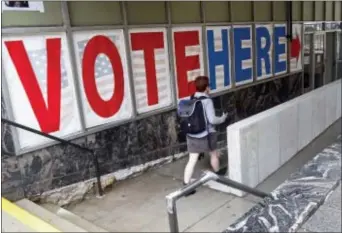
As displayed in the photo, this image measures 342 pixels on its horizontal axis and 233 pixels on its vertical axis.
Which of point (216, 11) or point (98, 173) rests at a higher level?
point (216, 11)

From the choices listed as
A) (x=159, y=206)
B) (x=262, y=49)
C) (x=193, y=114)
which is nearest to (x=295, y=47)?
(x=262, y=49)

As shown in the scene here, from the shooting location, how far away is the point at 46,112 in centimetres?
423

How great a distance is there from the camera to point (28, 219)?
127 inches

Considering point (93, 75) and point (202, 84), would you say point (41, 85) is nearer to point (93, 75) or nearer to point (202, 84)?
point (93, 75)

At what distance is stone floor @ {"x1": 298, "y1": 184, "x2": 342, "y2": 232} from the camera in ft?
6.46

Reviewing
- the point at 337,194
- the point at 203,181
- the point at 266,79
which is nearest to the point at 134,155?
the point at 203,181

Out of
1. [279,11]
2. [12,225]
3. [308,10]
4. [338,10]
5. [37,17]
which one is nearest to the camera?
[12,225]

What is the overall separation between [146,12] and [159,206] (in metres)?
2.98

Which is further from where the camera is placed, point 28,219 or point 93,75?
point 93,75

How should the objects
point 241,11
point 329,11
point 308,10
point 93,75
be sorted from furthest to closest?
point 329,11 < point 308,10 < point 241,11 < point 93,75

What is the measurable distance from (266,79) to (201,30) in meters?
2.69

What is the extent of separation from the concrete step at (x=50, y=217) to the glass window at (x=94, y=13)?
7.49ft

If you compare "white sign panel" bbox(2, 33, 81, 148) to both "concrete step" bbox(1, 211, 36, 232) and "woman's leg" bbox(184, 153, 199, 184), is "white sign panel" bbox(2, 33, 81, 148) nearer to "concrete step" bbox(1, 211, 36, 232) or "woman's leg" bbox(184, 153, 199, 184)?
"concrete step" bbox(1, 211, 36, 232)

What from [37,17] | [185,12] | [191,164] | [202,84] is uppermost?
[185,12]
